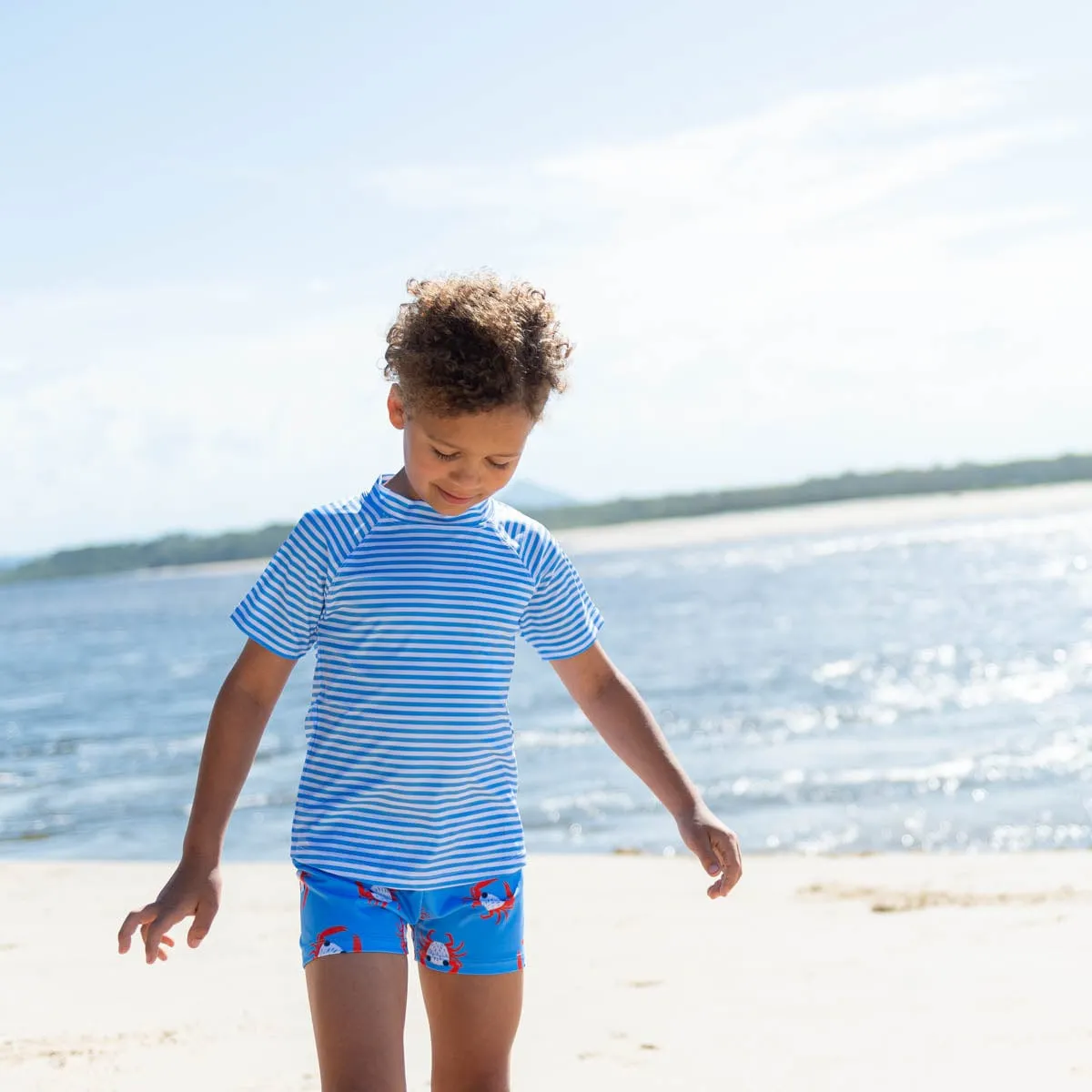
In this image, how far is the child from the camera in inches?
101

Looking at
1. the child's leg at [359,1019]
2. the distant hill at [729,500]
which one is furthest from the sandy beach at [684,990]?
the distant hill at [729,500]

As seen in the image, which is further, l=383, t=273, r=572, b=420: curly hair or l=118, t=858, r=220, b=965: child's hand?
l=383, t=273, r=572, b=420: curly hair

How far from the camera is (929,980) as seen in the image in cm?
494

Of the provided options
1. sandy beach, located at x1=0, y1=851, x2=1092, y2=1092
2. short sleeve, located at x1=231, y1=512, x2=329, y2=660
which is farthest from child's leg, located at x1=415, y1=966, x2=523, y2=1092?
sandy beach, located at x1=0, y1=851, x2=1092, y2=1092

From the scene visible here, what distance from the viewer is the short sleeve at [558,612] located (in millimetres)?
2951

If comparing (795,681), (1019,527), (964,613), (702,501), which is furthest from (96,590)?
(795,681)

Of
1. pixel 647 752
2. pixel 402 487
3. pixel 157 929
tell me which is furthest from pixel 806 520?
pixel 157 929

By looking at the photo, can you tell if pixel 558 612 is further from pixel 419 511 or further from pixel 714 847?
pixel 714 847

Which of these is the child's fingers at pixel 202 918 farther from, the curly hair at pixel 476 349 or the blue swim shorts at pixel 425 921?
the curly hair at pixel 476 349

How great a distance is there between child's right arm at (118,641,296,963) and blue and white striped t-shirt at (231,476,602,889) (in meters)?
0.07

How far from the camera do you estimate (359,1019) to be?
2.49 meters

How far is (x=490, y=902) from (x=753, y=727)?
1137 cm

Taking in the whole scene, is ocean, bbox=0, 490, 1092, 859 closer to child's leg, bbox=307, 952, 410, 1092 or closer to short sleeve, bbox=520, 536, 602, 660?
short sleeve, bbox=520, 536, 602, 660

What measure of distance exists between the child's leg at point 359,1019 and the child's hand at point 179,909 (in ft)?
0.67
